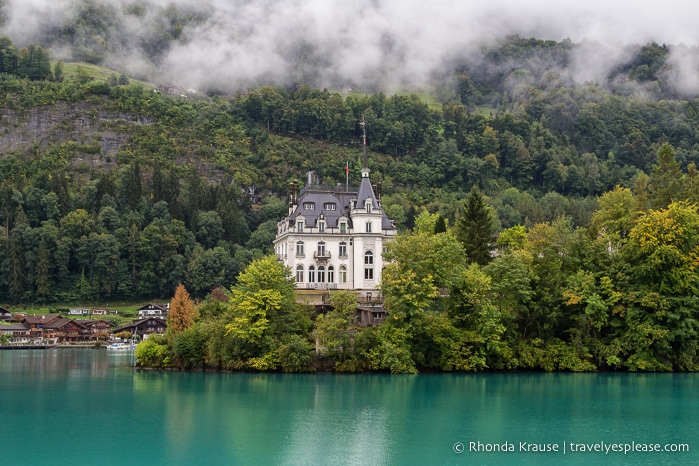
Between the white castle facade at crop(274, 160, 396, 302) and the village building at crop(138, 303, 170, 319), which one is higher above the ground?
the white castle facade at crop(274, 160, 396, 302)

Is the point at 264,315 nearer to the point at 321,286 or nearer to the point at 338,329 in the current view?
the point at 338,329

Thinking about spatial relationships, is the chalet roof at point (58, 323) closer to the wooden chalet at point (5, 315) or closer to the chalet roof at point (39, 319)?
the chalet roof at point (39, 319)

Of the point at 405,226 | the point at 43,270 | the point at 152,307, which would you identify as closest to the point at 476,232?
the point at 152,307

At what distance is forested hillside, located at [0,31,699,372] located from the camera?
6838 cm

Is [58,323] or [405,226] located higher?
[405,226]

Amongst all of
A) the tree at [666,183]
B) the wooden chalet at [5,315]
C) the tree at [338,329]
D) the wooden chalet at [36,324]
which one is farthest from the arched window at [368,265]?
the wooden chalet at [5,315]

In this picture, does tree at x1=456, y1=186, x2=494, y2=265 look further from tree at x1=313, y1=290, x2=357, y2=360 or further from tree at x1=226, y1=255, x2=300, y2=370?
tree at x1=226, y1=255, x2=300, y2=370

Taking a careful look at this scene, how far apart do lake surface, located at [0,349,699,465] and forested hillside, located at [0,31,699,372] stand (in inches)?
170

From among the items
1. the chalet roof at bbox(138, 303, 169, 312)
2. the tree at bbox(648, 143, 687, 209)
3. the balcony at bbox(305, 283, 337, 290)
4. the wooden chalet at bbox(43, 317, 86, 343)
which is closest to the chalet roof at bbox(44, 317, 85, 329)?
the wooden chalet at bbox(43, 317, 86, 343)

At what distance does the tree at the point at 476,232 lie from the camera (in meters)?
77.4

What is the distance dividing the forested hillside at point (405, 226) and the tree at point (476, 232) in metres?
0.13

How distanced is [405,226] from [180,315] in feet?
249

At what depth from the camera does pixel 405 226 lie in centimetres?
15400

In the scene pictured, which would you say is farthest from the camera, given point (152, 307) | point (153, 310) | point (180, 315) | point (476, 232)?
point (153, 310)
